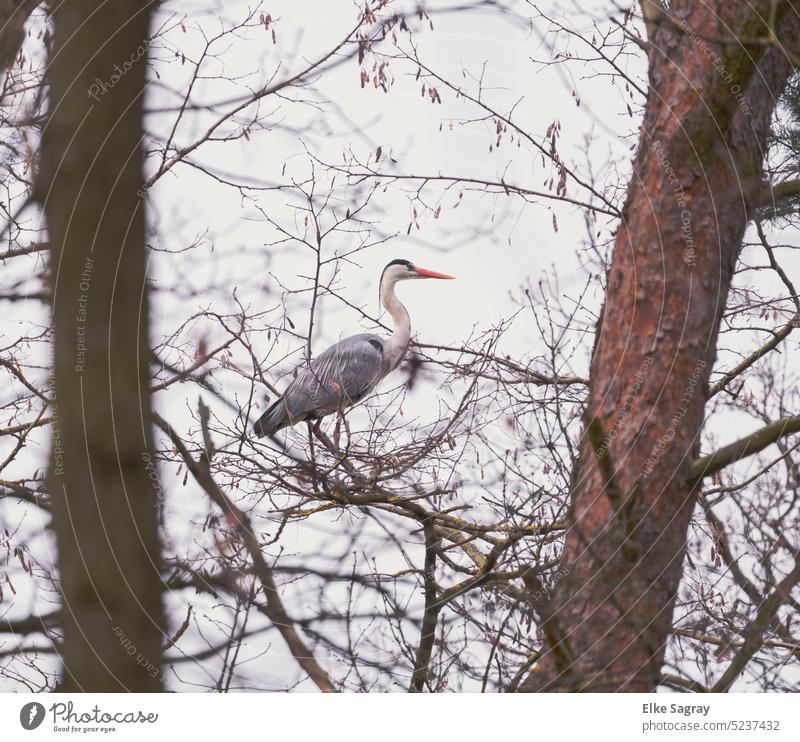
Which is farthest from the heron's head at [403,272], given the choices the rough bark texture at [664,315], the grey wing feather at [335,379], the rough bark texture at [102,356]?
the rough bark texture at [102,356]

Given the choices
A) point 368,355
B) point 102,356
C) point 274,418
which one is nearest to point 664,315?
point 102,356

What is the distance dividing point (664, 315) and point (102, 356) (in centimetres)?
254

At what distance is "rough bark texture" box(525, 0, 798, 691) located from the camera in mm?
3498

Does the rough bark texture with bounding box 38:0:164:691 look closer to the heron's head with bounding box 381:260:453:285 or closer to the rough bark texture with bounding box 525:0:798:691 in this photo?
the rough bark texture with bounding box 525:0:798:691

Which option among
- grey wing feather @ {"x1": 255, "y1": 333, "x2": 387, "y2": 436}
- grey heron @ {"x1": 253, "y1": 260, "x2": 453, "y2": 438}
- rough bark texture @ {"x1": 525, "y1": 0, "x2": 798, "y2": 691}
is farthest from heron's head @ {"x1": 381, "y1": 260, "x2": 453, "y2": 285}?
rough bark texture @ {"x1": 525, "y1": 0, "x2": 798, "y2": 691}

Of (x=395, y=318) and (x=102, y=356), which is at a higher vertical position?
(x=395, y=318)

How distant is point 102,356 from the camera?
2082 mm

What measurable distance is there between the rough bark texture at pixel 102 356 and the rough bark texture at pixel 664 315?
1874 millimetres

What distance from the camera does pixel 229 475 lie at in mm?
4590

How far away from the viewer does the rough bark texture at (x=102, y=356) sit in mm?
1990

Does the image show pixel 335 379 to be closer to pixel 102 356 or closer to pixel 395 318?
pixel 395 318

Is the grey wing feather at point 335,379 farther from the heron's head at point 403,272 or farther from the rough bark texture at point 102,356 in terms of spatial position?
the rough bark texture at point 102,356

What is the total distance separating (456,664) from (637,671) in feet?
2.92
